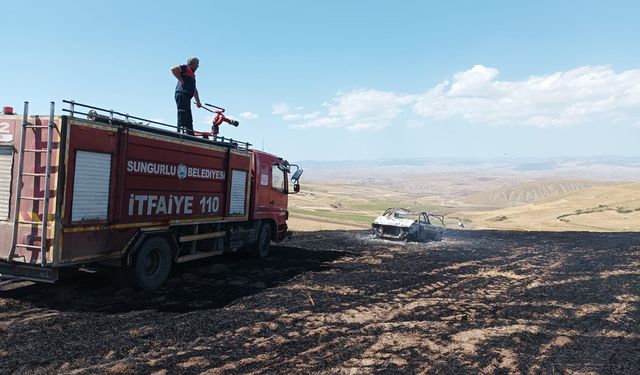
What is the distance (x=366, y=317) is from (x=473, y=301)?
255cm

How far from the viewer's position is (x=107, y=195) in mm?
7512

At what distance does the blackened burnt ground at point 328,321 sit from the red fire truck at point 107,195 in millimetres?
743

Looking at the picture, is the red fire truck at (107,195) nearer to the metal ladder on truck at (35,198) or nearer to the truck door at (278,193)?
the metal ladder on truck at (35,198)

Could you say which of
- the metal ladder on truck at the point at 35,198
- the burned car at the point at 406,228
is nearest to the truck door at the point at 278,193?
the burned car at the point at 406,228

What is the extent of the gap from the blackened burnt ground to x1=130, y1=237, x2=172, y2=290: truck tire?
25cm

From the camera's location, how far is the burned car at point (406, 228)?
1803cm

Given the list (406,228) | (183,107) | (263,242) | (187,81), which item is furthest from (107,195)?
(406,228)

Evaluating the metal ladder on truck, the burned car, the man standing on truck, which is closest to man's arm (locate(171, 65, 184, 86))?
the man standing on truck

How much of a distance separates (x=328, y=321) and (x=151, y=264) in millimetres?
3893

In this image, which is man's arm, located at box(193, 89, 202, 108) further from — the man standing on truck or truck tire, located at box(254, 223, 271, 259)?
truck tire, located at box(254, 223, 271, 259)

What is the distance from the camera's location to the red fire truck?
6746 mm

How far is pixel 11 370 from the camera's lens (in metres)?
4.68

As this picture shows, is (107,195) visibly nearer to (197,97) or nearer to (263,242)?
(197,97)

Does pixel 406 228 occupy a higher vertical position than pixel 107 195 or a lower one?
lower
